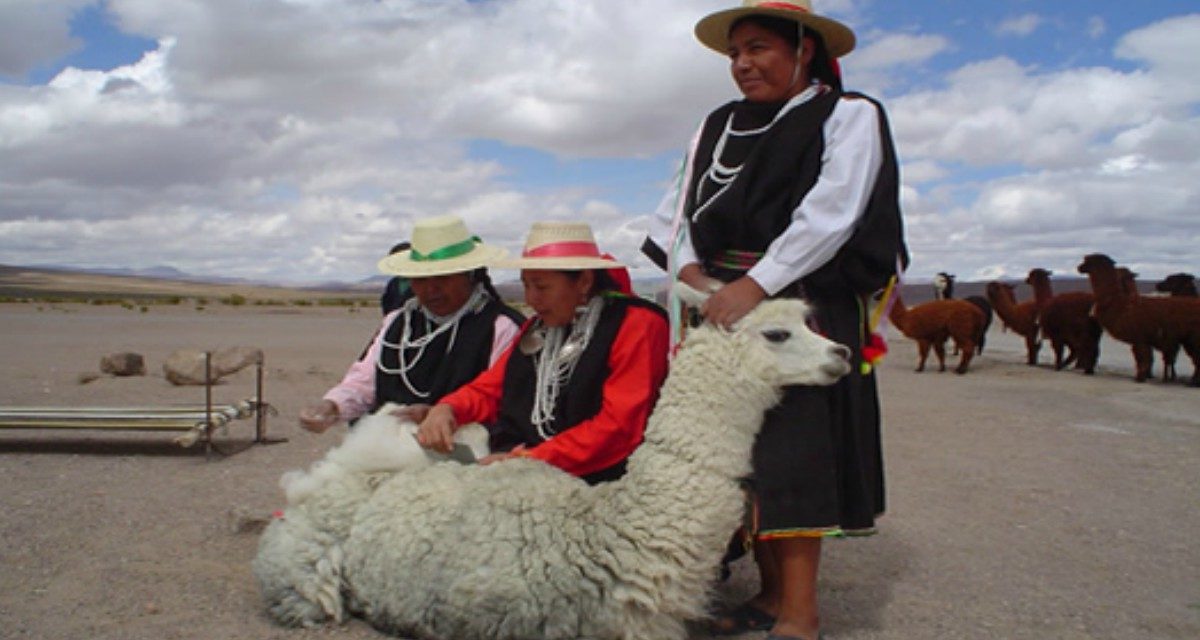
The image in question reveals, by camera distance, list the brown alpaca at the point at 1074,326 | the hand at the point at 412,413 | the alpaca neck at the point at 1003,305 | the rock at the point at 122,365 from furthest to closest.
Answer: the alpaca neck at the point at 1003,305
the brown alpaca at the point at 1074,326
the rock at the point at 122,365
the hand at the point at 412,413

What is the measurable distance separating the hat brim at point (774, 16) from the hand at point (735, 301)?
954 mm

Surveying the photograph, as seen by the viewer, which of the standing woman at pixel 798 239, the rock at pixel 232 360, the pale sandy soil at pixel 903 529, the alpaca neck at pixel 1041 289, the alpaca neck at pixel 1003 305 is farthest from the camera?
the alpaca neck at pixel 1003 305

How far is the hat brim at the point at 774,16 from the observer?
358 centimetres

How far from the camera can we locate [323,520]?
3949mm

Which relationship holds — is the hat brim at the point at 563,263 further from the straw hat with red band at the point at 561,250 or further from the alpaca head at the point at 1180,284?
the alpaca head at the point at 1180,284

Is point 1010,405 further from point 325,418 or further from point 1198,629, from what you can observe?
point 325,418

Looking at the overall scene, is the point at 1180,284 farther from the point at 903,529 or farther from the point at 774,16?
the point at 774,16

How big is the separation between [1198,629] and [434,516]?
3271mm

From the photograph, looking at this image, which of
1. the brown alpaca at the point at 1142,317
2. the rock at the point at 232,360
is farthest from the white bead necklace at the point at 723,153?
the brown alpaca at the point at 1142,317

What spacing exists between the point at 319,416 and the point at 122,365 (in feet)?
34.8

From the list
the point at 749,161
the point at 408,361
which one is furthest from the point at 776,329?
the point at 408,361

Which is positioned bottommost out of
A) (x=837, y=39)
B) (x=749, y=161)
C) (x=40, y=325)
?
(x=40, y=325)

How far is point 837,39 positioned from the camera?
3.72 metres

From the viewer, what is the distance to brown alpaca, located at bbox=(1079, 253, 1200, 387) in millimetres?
14453
